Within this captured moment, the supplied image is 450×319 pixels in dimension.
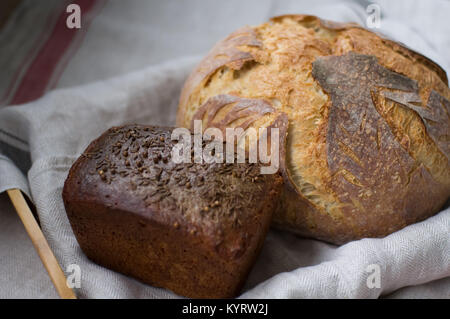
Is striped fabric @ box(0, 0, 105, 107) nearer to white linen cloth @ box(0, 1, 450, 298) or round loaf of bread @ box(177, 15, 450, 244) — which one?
white linen cloth @ box(0, 1, 450, 298)

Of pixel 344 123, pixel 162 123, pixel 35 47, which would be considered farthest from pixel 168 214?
pixel 35 47

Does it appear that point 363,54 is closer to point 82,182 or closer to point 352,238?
point 352,238

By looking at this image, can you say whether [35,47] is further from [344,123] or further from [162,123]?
[344,123]

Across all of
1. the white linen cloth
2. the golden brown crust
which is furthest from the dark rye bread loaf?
the golden brown crust

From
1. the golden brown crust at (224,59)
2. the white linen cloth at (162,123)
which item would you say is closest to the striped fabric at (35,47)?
the white linen cloth at (162,123)

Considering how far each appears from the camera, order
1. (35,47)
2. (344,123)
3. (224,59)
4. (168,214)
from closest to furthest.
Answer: (168,214) → (344,123) → (224,59) → (35,47)

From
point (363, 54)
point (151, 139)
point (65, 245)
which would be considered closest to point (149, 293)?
point (65, 245)

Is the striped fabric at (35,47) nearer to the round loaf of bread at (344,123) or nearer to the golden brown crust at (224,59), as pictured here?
the golden brown crust at (224,59)
